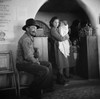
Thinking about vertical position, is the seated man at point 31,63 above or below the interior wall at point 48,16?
below

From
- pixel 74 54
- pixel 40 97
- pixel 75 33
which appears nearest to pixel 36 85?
pixel 40 97

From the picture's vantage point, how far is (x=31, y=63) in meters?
3.29

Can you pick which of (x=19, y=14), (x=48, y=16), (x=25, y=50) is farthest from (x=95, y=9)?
(x=48, y=16)

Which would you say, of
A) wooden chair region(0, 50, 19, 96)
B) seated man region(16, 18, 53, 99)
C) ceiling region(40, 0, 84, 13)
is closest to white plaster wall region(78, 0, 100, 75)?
ceiling region(40, 0, 84, 13)

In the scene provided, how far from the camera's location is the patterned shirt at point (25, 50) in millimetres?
3229

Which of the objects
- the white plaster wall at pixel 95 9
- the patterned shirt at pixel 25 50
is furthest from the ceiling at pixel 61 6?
the patterned shirt at pixel 25 50

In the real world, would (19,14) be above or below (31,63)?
above

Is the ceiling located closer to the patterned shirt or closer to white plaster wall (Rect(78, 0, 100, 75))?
white plaster wall (Rect(78, 0, 100, 75))

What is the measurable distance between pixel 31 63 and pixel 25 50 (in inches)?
9.7

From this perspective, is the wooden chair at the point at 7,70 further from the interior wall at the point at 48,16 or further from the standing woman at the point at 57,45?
the interior wall at the point at 48,16

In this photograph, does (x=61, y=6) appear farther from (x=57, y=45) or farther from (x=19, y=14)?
(x=19, y=14)

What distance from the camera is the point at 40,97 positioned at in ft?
10.3

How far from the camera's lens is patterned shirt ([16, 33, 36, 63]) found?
323 cm

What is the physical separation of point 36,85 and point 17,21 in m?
1.28
